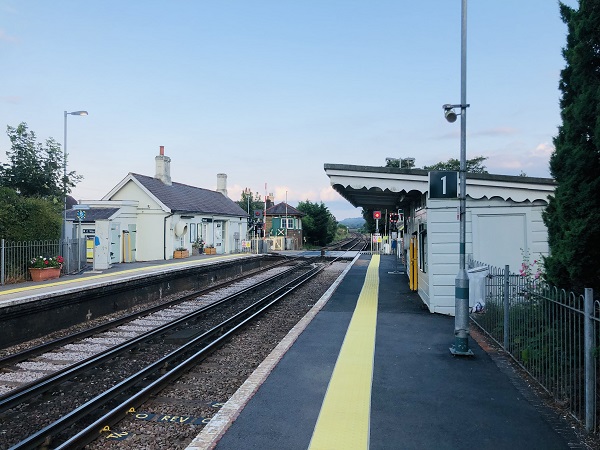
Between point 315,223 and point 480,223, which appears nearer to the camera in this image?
point 480,223

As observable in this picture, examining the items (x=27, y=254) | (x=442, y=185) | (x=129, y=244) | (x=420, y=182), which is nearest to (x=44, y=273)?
(x=27, y=254)

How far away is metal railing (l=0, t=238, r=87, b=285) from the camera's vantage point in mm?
14975

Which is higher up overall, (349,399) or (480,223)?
(480,223)

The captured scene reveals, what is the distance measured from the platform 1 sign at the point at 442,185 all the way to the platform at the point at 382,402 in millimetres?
2683

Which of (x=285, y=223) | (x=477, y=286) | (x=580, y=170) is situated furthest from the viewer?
(x=285, y=223)

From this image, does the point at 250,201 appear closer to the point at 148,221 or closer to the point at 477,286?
the point at 148,221

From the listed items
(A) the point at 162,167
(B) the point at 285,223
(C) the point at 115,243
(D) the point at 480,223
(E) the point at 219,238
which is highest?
(A) the point at 162,167

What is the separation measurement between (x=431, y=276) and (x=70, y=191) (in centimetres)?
1833

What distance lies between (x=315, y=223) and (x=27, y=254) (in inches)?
1839

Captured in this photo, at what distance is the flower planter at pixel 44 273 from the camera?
624 inches

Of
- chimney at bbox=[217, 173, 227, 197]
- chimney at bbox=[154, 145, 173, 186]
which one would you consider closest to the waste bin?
chimney at bbox=[154, 145, 173, 186]

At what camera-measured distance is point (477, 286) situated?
9.34 metres

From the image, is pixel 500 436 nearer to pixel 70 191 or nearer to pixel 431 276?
pixel 431 276

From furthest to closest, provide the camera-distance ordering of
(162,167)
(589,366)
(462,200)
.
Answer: (162,167) < (462,200) < (589,366)
